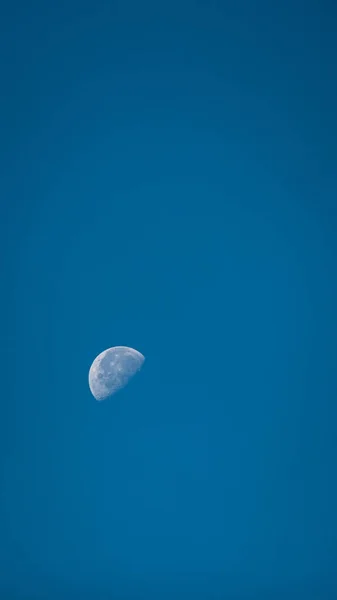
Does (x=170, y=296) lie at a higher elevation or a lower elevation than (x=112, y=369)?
higher

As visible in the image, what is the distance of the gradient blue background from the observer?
2.53 metres

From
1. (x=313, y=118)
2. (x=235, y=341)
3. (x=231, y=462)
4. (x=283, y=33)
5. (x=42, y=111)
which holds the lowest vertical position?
(x=231, y=462)

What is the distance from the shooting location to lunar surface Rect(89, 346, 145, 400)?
98.9 inches

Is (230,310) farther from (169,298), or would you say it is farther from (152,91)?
(152,91)

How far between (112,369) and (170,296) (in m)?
0.36

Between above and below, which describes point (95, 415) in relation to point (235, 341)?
below

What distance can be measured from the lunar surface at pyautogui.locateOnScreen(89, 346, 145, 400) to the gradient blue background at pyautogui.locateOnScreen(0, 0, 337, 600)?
3 cm

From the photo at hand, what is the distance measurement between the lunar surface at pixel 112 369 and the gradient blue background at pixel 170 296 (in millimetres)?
35

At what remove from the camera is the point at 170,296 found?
2.56 m

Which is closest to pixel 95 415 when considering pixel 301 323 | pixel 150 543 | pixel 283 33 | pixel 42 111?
pixel 150 543

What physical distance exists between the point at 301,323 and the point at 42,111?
51.4 inches

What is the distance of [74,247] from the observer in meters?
A: 2.59

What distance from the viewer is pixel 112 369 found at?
2512 mm

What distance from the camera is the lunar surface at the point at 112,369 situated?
2512 mm
